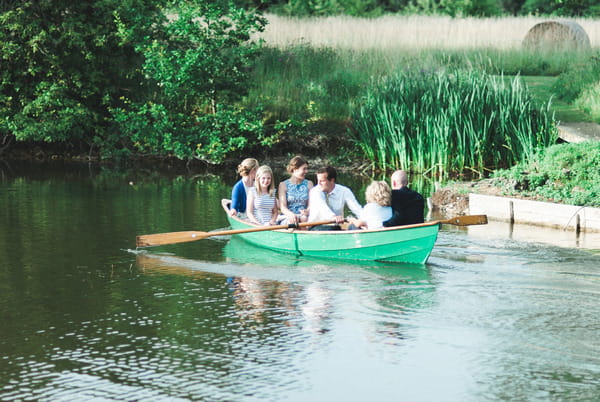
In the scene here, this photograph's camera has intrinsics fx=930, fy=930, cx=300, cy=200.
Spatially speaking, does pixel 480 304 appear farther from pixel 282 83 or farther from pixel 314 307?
pixel 282 83

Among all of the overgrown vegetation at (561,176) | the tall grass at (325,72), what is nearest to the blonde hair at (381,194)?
the overgrown vegetation at (561,176)

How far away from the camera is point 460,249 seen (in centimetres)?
1124

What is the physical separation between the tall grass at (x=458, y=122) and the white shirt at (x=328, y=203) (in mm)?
6935

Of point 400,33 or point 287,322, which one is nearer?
point 287,322

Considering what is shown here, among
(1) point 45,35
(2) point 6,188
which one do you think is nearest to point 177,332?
(2) point 6,188

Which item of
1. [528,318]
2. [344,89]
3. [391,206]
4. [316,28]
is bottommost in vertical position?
[528,318]

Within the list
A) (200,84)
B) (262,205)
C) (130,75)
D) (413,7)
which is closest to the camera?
(262,205)

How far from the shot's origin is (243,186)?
494 inches

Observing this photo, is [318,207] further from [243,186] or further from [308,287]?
[308,287]

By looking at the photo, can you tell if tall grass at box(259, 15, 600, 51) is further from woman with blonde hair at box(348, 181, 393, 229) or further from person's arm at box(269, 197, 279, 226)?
woman with blonde hair at box(348, 181, 393, 229)

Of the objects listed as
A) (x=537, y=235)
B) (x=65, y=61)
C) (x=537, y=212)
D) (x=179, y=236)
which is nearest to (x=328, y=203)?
(x=179, y=236)

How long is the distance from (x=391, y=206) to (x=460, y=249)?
122 cm

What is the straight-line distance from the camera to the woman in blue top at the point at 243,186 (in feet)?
40.8

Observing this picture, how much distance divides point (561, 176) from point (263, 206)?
481 cm
